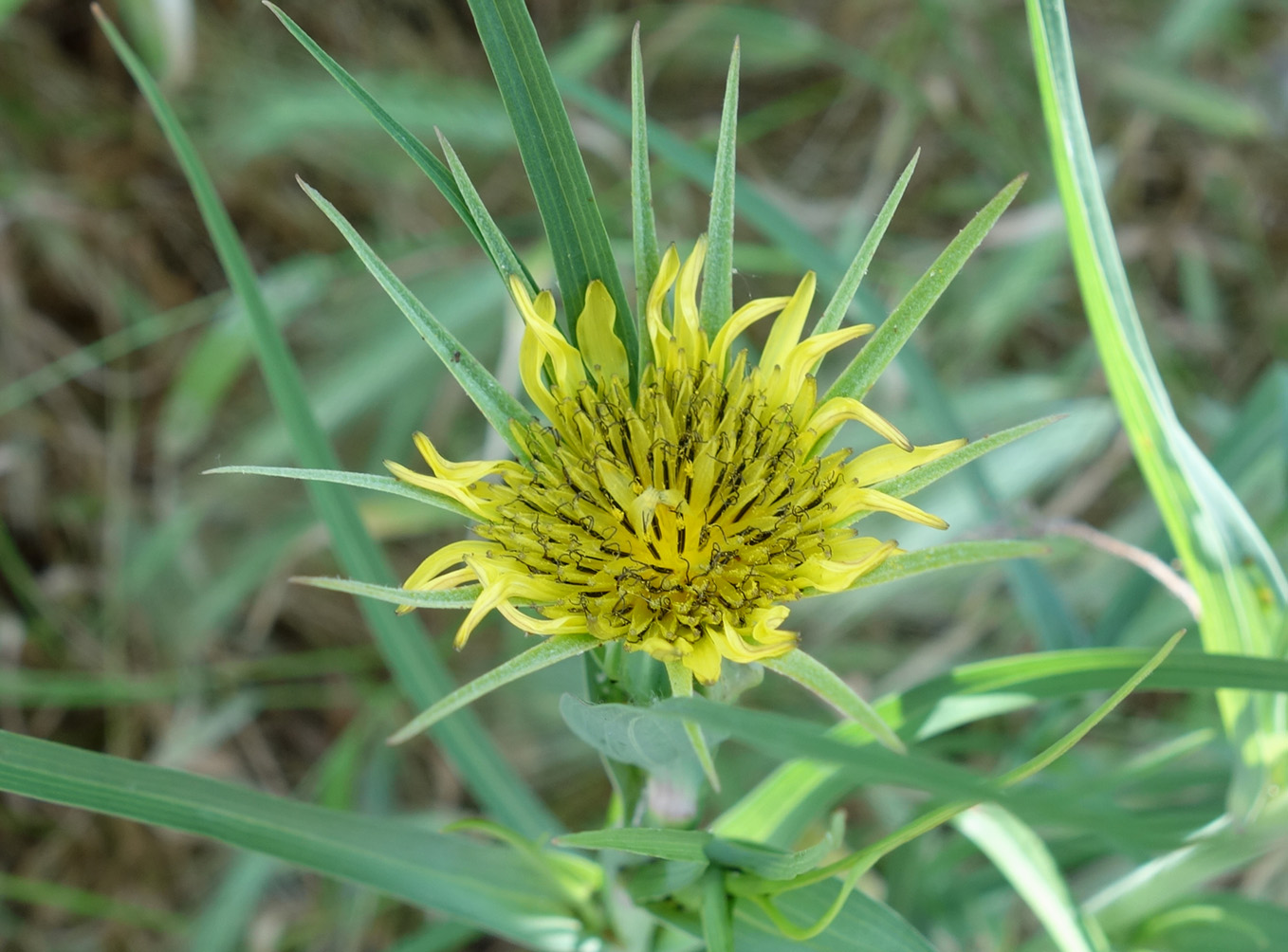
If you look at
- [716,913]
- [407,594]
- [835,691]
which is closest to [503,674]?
[407,594]

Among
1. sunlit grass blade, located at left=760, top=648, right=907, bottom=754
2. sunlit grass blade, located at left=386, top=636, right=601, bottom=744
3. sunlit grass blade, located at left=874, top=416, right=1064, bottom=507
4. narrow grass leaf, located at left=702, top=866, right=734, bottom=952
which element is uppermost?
sunlit grass blade, located at left=874, top=416, right=1064, bottom=507

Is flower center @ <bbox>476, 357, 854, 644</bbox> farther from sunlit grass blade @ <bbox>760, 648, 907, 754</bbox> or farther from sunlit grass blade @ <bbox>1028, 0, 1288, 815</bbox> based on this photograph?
sunlit grass blade @ <bbox>1028, 0, 1288, 815</bbox>

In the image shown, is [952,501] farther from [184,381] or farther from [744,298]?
[184,381]

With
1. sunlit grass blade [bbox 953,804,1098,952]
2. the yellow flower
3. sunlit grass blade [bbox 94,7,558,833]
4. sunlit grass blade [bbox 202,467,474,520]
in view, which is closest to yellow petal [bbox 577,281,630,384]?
the yellow flower

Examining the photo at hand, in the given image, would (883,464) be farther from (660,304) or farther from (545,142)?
(545,142)

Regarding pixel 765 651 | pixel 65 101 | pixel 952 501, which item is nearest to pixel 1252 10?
pixel 952 501

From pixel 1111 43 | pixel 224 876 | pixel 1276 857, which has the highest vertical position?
pixel 1111 43
